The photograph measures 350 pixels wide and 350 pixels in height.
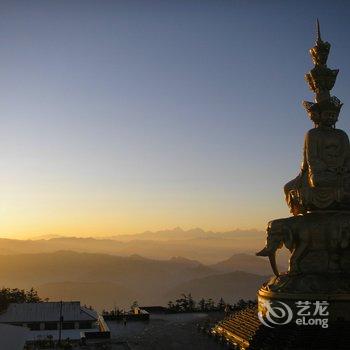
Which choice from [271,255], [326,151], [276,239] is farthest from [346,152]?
[271,255]

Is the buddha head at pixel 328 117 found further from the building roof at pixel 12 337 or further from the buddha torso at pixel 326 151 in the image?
the building roof at pixel 12 337

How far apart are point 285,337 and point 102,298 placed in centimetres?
A: 13756

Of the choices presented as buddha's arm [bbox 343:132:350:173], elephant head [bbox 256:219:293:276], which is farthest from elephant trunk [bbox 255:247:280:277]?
buddha's arm [bbox 343:132:350:173]

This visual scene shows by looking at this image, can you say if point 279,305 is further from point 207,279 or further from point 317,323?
point 207,279

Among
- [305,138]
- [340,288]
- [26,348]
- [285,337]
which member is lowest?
[26,348]

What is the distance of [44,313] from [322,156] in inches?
711

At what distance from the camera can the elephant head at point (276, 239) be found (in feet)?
47.3

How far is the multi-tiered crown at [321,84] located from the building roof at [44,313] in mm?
16555

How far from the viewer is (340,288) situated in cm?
1314

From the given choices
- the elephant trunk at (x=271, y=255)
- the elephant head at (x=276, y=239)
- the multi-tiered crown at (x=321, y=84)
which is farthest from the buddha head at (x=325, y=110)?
the elephant trunk at (x=271, y=255)

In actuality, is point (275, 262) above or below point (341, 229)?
Result: below

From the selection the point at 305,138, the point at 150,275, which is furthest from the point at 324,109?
the point at 150,275

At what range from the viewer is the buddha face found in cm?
1552

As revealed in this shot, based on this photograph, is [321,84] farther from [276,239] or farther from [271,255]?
[271,255]
